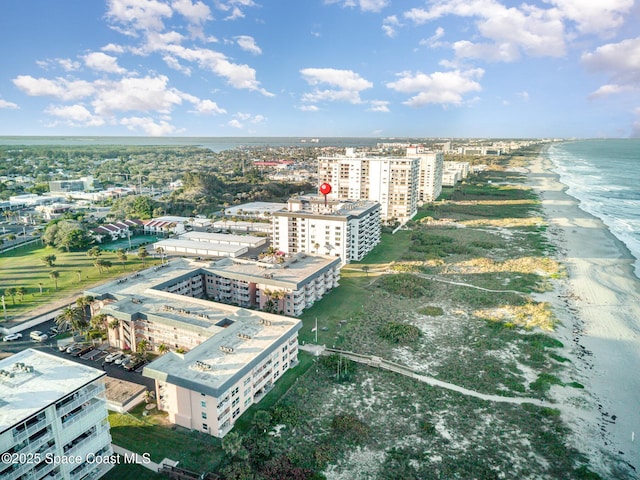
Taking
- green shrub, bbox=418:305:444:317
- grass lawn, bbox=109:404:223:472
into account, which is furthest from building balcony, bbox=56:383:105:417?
green shrub, bbox=418:305:444:317

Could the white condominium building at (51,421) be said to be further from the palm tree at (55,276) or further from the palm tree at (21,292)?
the palm tree at (55,276)

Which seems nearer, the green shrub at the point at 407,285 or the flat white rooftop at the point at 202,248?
the green shrub at the point at 407,285

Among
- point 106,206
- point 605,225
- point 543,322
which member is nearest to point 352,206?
point 543,322

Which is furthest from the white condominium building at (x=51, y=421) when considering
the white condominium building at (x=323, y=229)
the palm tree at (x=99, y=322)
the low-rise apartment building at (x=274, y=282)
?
the white condominium building at (x=323, y=229)

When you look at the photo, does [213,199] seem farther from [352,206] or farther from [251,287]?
[251,287]

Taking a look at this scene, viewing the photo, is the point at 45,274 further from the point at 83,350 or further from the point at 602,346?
the point at 602,346

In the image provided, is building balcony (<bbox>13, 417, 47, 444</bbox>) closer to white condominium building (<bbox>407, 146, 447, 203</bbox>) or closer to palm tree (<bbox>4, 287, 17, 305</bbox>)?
palm tree (<bbox>4, 287, 17, 305</bbox>)
